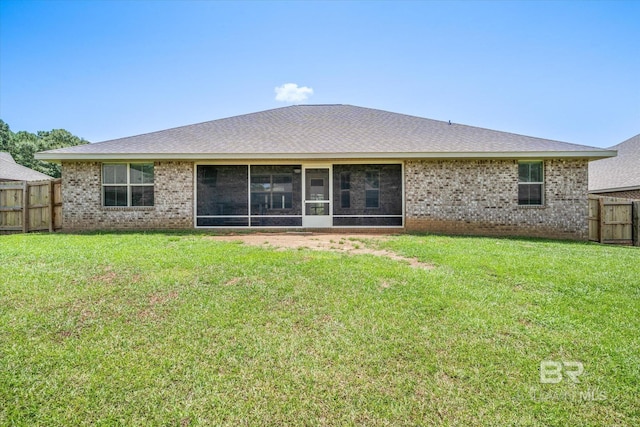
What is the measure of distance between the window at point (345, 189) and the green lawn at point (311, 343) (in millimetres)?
6845

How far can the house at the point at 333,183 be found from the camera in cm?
1125

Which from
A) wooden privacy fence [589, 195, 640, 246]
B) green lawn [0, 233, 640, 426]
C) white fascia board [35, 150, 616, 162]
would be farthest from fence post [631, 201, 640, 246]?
green lawn [0, 233, 640, 426]

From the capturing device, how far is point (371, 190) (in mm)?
12828

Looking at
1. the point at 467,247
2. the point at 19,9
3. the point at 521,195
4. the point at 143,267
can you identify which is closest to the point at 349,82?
the point at 521,195

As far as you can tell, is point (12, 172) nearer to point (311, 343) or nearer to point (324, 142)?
point (324, 142)

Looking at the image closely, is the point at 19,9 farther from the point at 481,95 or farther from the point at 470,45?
the point at 481,95

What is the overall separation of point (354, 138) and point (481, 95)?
A: 7.27m

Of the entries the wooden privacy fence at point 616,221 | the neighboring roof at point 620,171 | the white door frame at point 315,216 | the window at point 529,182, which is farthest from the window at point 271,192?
the neighboring roof at point 620,171

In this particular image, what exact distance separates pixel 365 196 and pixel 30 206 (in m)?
13.0

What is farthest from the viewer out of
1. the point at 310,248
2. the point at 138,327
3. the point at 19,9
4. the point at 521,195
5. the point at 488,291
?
the point at 521,195

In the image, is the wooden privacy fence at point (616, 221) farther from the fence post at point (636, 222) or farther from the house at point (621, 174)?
the house at point (621, 174)

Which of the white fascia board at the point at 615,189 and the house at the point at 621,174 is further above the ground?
the house at the point at 621,174

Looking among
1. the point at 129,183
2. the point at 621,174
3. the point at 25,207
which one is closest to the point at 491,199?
the point at 621,174

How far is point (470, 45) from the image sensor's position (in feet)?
40.6
